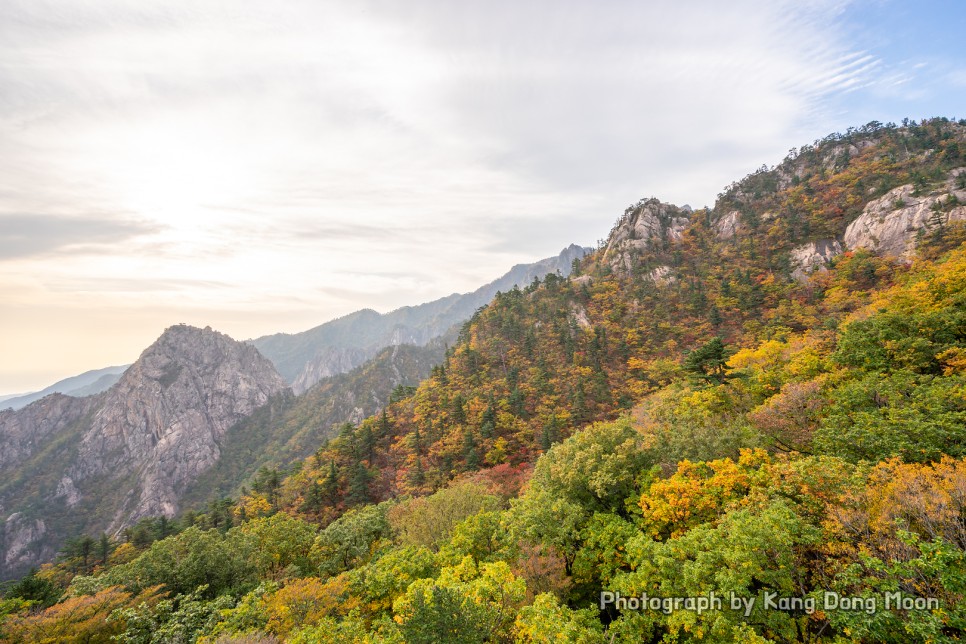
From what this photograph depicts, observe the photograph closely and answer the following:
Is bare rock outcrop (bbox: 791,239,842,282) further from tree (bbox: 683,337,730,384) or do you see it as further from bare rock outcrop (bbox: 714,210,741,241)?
tree (bbox: 683,337,730,384)

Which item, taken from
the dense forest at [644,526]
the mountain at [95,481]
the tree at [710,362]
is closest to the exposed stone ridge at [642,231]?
the dense forest at [644,526]

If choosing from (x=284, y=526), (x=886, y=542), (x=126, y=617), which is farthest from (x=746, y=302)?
(x=126, y=617)

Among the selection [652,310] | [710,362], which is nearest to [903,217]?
[652,310]

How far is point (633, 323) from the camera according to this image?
293ft

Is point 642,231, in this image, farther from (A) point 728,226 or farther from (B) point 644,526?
(B) point 644,526

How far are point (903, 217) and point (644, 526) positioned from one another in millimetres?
105909

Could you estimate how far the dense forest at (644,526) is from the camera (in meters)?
13.6

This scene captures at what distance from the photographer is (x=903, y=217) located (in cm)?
7775

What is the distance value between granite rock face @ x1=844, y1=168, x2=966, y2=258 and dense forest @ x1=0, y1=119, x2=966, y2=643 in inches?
262

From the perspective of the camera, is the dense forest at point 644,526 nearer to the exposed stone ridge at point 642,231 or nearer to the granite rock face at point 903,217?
the granite rock face at point 903,217

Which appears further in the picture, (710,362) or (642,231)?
(642,231)

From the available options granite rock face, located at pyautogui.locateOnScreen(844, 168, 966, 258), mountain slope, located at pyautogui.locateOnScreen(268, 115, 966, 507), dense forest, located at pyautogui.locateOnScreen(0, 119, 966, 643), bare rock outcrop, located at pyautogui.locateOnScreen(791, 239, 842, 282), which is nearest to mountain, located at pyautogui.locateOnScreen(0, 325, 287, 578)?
dense forest, located at pyautogui.locateOnScreen(0, 119, 966, 643)

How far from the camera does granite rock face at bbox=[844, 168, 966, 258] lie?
70688 millimetres

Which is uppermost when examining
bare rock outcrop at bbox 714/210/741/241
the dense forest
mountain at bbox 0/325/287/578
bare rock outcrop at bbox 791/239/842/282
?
bare rock outcrop at bbox 714/210/741/241
